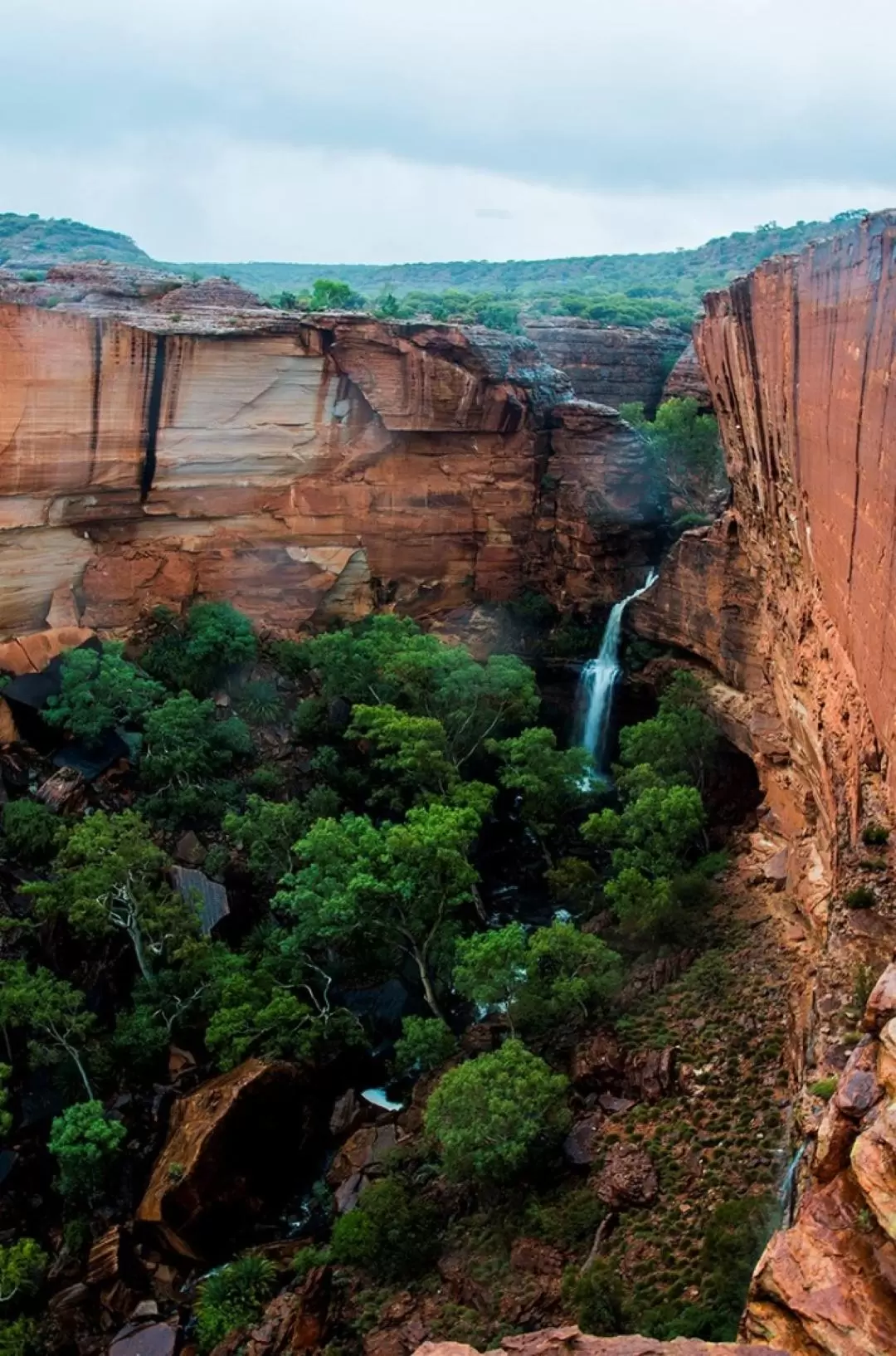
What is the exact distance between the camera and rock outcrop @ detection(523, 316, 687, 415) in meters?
41.5

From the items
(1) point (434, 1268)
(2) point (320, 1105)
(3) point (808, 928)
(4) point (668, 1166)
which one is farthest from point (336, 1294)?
(3) point (808, 928)

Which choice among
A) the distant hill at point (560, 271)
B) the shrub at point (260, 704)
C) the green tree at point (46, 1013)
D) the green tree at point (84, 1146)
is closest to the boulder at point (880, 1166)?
the green tree at point (84, 1146)

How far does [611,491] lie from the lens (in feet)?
97.9

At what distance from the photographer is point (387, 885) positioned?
1808cm

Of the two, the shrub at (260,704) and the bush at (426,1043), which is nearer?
the bush at (426,1043)

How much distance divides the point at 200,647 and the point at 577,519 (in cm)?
1155

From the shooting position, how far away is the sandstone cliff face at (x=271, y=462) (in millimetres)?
24375

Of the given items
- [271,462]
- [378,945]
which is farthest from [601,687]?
[378,945]

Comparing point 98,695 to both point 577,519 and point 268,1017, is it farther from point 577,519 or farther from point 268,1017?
point 577,519

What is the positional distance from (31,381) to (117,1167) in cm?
1664

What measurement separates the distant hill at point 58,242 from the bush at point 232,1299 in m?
51.7

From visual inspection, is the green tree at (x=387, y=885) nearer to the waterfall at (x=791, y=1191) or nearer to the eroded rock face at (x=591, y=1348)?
the waterfall at (x=791, y=1191)

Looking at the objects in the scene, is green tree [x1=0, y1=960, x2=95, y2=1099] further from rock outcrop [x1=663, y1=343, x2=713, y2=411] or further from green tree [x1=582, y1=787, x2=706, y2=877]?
rock outcrop [x1=663, y1=343, x2=713, y2=411]

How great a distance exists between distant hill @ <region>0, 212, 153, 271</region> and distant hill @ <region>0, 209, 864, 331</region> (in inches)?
4.1
